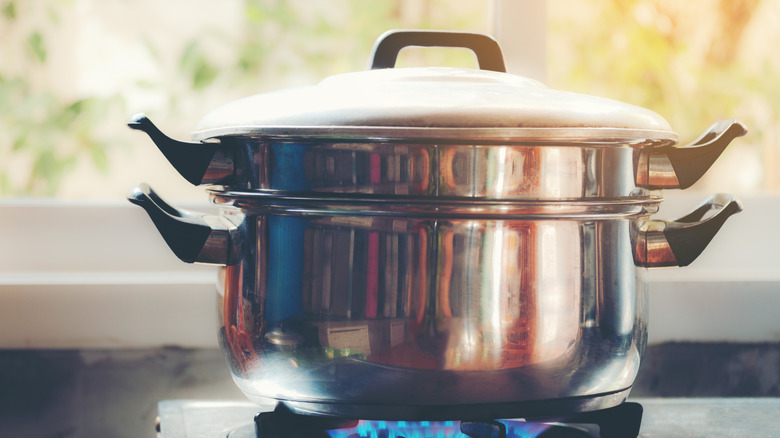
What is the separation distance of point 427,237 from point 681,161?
213 mm

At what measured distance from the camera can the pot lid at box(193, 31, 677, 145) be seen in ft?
1.41

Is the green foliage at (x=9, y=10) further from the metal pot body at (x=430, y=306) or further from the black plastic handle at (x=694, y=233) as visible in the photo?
the black plastic handle at (x=694, y=233)

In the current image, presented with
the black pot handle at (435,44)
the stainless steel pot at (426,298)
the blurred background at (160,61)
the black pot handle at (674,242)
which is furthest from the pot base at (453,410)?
the blurred background at (160,61)

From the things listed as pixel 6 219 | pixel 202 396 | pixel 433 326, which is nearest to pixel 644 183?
pixel 433 326

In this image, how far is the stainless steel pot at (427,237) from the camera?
448 mm

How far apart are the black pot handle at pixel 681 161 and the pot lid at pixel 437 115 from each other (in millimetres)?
19

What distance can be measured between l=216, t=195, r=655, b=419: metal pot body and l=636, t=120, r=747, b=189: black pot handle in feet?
0.12

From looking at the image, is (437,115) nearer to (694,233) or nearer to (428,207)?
(428,207)

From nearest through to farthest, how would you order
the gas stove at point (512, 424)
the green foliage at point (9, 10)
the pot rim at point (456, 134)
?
the pot rim at point (456, 134), the gas stove at point (512, 424), the green foliage at point (9, 10)

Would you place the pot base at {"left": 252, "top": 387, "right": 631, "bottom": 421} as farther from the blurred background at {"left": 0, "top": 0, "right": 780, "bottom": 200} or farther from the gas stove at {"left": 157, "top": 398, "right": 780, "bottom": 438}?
the blurred background at {"left": 0, "top": 0, "right": 780, "bottom": 200}

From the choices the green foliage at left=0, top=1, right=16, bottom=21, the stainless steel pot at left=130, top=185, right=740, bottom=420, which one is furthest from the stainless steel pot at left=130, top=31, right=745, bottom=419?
the green foliage at left=0, top=1, right=16, bottom=21

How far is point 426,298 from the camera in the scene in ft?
1.49

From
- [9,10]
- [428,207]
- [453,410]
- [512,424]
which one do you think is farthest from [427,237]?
[9,10]

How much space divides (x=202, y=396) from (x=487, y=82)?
55cm
